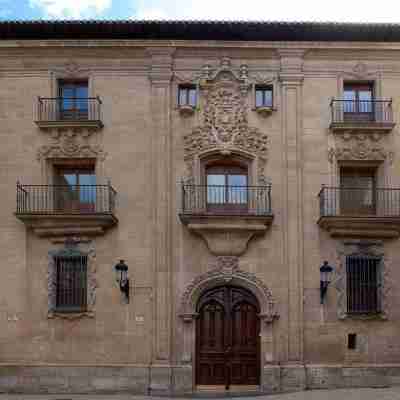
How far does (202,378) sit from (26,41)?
1075cm

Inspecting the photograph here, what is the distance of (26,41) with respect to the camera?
20.7 meters

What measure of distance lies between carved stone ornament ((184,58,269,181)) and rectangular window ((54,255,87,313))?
399 cm

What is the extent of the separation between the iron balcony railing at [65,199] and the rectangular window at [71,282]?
139cm

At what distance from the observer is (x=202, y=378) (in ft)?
65.9

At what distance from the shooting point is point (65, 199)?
68.2ft

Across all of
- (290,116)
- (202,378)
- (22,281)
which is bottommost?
(202,378)

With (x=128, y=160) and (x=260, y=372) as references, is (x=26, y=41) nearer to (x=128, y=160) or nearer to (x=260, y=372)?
(x=128, y=160)

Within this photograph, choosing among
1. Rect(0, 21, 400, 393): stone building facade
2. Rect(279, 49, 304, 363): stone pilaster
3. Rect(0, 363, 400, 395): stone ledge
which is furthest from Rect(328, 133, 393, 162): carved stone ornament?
Rect(0, 363, 400, 395): stone ledge

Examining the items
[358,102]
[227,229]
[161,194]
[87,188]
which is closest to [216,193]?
[227,229]

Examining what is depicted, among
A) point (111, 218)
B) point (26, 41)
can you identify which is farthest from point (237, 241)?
point (26, 41)

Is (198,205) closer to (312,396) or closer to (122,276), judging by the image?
(122,276)

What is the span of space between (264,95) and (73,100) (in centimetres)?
555

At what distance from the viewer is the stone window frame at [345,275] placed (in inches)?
787

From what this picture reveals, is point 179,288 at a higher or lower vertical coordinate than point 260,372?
higher
